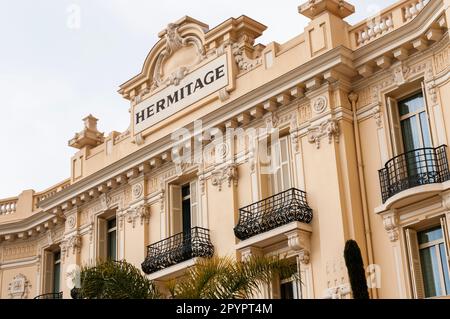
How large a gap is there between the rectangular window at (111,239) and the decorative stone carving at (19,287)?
15.2 ft

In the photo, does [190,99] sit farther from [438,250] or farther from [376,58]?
[438,250]

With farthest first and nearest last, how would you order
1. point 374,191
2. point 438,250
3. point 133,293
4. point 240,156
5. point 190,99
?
1. point 190,99
2. point 240,156
3. point 374,191
4. point 438,250
5. point 133,293

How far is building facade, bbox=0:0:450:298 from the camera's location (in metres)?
18.0

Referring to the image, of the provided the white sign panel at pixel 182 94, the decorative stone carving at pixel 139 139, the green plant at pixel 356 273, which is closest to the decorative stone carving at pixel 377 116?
the white sign panel at pixel 182 94

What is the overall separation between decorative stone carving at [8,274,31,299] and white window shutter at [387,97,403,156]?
49.1ft

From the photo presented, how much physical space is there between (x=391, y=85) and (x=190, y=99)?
6.19 metres

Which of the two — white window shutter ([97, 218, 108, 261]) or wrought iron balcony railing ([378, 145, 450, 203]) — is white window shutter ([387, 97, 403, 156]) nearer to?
wrought iron balcony railing ([378, 145, 450, 203])

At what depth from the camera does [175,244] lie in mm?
22234

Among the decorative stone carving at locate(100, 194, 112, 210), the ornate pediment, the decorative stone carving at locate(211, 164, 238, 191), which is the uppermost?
the ornate pediment

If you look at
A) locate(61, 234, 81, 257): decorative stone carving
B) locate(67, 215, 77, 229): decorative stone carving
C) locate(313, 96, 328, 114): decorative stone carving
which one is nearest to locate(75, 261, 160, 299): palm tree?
locate(313, 96, 328, 114): decorative stone carving

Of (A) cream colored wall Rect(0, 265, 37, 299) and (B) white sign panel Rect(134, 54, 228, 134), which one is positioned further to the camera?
(A) cream colored wall Rect(0, 265, 37, 299)

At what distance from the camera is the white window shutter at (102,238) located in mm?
25203

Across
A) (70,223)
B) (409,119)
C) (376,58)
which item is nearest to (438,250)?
(409,119)

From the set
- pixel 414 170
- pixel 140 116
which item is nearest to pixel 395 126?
pixel 414 170
